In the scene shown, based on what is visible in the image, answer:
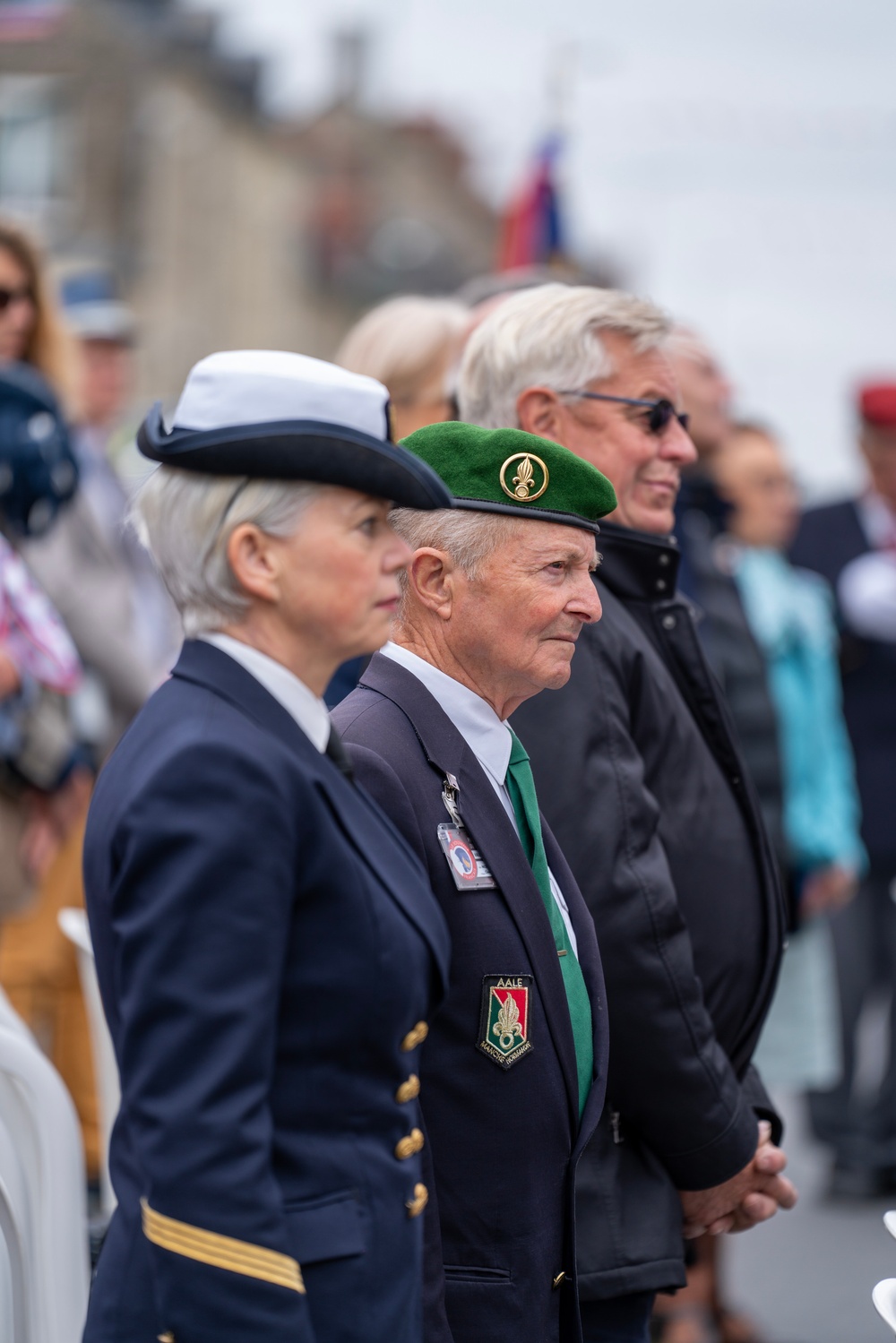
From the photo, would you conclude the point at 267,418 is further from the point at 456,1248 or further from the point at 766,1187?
the point at 766,1187

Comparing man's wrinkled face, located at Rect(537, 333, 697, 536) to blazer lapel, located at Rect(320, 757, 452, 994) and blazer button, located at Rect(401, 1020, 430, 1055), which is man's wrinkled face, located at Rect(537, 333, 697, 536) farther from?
blazer button, located at Rect(401, 1020, 430, 1055)

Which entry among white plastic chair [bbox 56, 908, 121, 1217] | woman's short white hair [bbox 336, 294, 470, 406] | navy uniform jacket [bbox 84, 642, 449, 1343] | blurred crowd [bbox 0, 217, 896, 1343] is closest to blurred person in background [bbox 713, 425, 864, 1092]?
blurred crowd [bbox 0, 217, 896, 1343]

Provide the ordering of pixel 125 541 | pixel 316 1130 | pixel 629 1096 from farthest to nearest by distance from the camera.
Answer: pixel 125 541 < pixel 629 1096 < pixel 316 1130

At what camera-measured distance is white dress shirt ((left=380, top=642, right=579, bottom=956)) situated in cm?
254

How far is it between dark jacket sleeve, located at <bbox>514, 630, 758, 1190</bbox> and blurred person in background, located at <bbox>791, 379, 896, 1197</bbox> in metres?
3.40

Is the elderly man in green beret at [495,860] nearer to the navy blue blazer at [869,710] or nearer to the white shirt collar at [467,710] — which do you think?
the white shirt collar at [467,710]

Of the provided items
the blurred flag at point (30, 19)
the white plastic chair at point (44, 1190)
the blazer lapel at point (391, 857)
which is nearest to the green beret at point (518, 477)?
the blazer lapel at point (391, 857)

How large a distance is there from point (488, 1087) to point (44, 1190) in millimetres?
676

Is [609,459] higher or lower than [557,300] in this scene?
lower

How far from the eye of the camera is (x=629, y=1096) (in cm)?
285

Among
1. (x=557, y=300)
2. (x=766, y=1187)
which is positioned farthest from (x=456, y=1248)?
(x=557, y=300)

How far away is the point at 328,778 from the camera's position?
1958 millimetres

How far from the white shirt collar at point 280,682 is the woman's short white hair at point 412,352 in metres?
2.19

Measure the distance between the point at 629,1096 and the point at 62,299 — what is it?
181 inches
